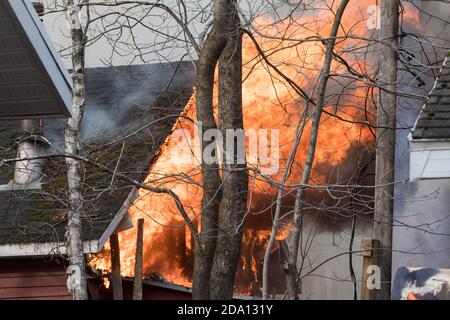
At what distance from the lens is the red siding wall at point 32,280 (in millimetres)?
12898

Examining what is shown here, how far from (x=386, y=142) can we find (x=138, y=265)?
194 inches

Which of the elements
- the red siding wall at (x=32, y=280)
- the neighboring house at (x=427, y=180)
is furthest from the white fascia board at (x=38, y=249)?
the neighboring house at (x=427, y=180)

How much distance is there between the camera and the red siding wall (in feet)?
42.3

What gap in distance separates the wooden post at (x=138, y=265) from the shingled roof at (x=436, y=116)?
239 inches

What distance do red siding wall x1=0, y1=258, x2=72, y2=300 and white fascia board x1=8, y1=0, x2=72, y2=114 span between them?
6162mm

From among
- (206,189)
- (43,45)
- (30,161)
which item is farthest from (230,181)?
(43,45)

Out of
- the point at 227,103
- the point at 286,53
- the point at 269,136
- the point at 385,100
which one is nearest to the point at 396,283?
the point at 385,100

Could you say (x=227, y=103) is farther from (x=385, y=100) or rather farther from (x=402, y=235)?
(x=402, y=235)

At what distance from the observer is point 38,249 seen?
12.1 m

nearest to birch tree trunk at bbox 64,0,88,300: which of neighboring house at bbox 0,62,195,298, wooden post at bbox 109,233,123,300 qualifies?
neighboring house at bbox 0,62,195,298

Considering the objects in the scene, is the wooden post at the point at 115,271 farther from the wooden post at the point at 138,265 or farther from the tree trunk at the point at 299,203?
the tree trunk at the point at 299,203

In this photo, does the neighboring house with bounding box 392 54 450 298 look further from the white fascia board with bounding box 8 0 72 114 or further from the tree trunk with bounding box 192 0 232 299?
the white fascia board with bounding box 8 0 72 114

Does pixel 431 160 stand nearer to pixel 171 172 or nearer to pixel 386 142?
pixel 386 142

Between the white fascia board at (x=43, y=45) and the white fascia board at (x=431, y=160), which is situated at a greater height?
the white fascia board at (x=43, y=45)
